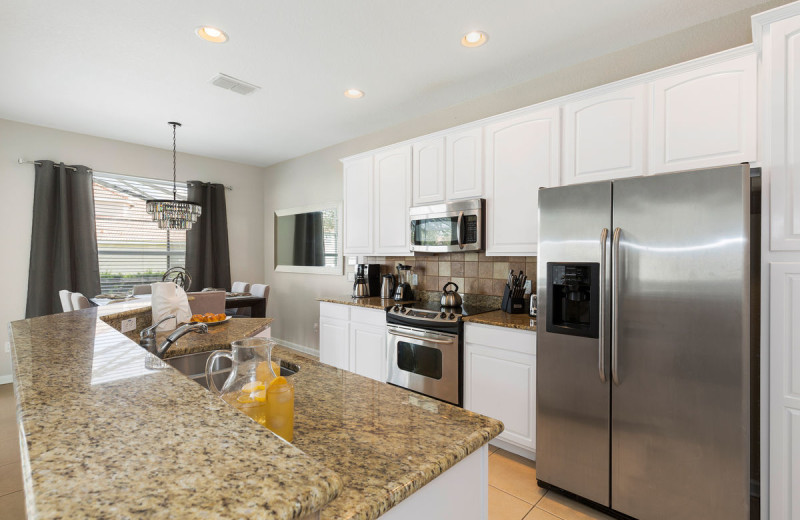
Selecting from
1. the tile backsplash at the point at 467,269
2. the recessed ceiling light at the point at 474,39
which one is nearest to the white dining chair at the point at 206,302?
the tile backsplash at the point at 467,269

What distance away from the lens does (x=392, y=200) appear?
3.58 meters

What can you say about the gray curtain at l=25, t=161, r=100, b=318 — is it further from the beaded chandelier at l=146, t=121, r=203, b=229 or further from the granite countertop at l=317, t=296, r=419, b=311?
the granite countertop at l=317, t=296, r=419, b=311

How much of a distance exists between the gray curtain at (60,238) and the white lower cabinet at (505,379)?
14.0ft

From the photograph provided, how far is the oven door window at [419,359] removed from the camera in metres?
2.80

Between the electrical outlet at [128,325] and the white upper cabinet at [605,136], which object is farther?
the white upper cabinet at [605,136]

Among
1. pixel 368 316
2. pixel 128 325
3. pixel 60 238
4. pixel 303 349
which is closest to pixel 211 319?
pixel 128 325

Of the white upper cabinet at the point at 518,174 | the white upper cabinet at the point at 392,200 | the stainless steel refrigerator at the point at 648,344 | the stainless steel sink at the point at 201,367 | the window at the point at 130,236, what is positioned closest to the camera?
the stainless steel sink at the point at 201,367

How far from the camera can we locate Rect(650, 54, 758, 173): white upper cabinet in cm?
187

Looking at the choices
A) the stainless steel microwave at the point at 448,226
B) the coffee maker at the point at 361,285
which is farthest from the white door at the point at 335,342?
the stainless steel microwave at the point at 448,226

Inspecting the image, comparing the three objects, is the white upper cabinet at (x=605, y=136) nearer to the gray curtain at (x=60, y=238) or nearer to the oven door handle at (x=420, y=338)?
the oven door handle at (x=420, y=338)

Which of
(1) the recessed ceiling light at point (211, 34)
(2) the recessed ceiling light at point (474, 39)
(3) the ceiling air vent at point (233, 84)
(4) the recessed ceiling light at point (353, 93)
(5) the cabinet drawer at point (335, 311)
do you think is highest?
(2) the recessed ceiling light at point (474, 39)

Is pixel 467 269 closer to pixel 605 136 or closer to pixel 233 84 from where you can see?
pixel 605 136

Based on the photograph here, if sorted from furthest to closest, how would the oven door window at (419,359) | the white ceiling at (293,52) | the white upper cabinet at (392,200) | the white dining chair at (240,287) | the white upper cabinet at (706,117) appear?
the white dining chair at (240,287)
the white upper cabinet at (392,200)
the oven door window at (419,359)
the white ceiling at (293,52)
the white upper cabinet at (706,117)

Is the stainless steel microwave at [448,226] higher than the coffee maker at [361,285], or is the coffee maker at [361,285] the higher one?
the stainless steel microwave at [448,226]
